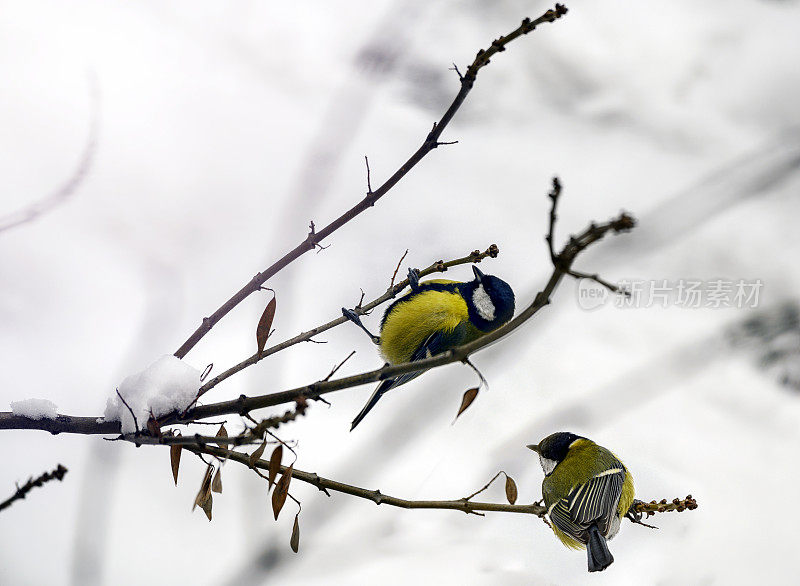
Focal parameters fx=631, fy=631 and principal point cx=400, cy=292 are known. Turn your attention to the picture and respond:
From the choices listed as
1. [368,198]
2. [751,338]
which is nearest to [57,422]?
[368,198]

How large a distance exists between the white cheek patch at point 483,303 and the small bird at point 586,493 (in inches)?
19.8

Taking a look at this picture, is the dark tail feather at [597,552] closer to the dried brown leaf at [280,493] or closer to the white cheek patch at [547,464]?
the white cheek patch at [547,464]

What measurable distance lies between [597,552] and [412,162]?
A: 1.07m

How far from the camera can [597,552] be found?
1.44 meters

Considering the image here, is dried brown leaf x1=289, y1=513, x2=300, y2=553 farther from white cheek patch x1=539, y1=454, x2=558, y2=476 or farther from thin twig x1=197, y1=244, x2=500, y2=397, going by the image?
white cheek patch x1=539, y1=454, x2=558, y2=476

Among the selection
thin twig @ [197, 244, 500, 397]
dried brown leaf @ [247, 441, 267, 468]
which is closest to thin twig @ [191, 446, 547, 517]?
dried brown leaf @ [247, 441, 267, 468]

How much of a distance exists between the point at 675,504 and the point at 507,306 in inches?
18.2

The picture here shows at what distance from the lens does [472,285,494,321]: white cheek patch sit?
4.20ft

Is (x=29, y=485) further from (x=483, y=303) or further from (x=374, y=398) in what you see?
(x=483, y=303)

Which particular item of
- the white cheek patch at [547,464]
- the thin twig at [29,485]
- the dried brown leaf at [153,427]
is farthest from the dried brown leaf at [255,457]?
the white cheek patch at [547,464]

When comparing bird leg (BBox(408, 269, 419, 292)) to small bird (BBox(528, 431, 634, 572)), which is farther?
small bird (BBox(528, 431, 634, 572))

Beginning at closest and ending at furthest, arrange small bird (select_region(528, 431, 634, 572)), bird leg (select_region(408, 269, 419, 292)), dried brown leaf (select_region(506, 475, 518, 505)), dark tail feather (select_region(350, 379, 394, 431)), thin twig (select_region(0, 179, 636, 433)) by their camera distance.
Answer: thin twig (select_region(0, 179, 636, 433)) → dried brown leaf (select_region(506, 475, 518, 505)) → bird leg (select_region(408, 269, 419, 292)) → dark tail feather (select_region(350, 379, 394, 431)) → small bird (select_region(528, 431, 634, 572))

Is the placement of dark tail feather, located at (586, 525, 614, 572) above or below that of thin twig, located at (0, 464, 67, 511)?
above

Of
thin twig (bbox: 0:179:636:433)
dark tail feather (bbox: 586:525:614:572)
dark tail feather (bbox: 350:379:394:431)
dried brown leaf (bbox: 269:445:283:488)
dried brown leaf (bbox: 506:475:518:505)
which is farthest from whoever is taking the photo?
dark tail feather (bbox: 586:525:614:572)
